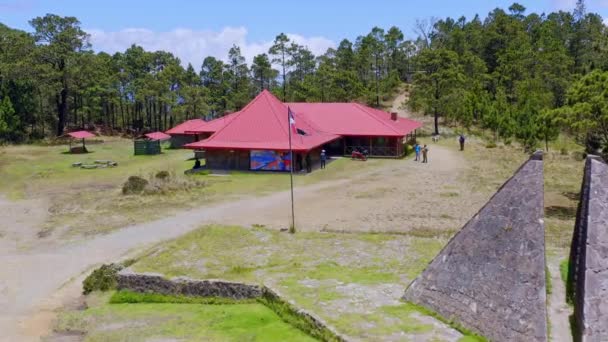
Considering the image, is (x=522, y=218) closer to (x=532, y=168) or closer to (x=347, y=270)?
(x=532, y=168)

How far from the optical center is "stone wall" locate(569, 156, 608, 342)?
32.9 ft

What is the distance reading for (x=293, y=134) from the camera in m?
39.3

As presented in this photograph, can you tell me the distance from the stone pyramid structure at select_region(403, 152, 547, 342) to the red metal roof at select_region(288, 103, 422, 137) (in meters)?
31.7

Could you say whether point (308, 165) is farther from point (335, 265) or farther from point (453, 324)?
point (453, 324)

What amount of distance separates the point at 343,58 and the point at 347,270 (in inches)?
A: 2766

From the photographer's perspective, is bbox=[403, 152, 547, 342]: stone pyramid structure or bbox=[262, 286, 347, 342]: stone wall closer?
bbox=[403, 152, 547, 342]: stone pyramid structure

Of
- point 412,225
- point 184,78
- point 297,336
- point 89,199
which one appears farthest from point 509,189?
point 184,78

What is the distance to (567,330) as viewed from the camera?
11703mm

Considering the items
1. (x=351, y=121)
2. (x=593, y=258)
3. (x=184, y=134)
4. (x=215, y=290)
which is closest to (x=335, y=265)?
(x=215, y=290)

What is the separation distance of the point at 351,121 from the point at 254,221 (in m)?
23.5

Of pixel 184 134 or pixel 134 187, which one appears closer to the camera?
pixel 134 187

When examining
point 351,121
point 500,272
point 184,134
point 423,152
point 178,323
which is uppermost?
point 351,121

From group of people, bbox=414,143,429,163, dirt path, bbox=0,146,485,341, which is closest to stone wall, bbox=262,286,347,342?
dirt path, bbox=0,146,485,341

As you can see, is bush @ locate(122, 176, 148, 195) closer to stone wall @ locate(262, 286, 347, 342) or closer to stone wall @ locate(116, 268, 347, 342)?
stone wall @ locate(116, 268, 347, 342)
